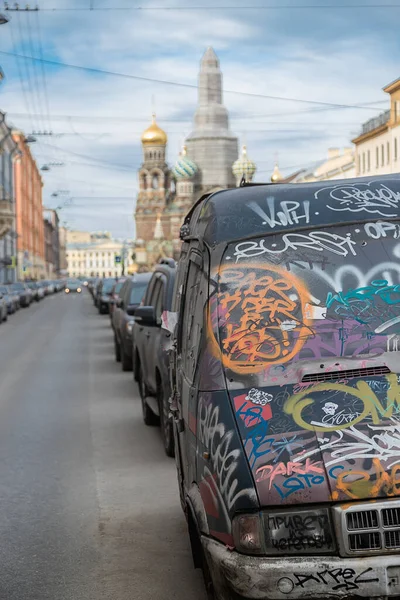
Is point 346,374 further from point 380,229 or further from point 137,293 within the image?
point 137,293

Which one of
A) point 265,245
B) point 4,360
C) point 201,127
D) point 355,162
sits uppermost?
point 201,127

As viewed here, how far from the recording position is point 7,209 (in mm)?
88250

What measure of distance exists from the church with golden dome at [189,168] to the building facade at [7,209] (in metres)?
47.7

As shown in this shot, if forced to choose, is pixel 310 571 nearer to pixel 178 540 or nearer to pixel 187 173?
pixel 178 540

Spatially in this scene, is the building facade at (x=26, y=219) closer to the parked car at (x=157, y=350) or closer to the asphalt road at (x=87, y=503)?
the asphalt road at (x=87, y=503)

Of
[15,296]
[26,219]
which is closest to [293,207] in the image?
[15,296]

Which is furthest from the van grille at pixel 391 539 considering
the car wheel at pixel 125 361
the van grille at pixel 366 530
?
the car wheel at pixel 125 361

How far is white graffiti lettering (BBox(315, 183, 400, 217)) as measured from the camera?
568 cm

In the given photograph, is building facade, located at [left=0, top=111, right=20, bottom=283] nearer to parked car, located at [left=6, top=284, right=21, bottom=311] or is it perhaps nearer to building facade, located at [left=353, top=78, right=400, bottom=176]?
building facade, located at [left=353, top=78, right=400, bottom=176]

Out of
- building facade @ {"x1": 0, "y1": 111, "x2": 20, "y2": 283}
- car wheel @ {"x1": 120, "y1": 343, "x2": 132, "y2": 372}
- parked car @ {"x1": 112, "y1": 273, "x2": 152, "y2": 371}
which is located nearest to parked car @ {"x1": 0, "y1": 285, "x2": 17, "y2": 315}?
parked car @ {"x1": 112, "y1": 273, "x2": 152, "y2": 371}

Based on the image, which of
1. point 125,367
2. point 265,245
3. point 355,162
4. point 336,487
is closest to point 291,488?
point 336,487

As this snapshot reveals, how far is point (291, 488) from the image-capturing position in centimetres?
436

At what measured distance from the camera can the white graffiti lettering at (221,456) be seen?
4469mm

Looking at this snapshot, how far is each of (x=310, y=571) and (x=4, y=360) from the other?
61.5 ft
